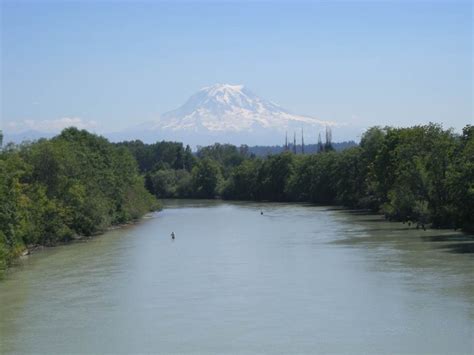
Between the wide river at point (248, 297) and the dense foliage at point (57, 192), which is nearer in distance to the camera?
the wide river at point (248, 297)

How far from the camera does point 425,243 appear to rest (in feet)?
185

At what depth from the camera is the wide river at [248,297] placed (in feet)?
94.6

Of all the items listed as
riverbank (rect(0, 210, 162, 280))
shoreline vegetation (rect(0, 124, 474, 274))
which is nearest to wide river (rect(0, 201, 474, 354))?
riverbank (rect(0, 210, 162, 280))

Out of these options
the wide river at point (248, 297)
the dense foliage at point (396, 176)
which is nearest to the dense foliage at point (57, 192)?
the wide river at point (248, 297)

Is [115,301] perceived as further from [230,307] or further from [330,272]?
[330,272]

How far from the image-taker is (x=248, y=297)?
3709 cm

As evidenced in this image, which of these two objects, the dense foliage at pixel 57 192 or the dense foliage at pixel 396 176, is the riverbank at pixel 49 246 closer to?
the dense foliage at pixel 57 192

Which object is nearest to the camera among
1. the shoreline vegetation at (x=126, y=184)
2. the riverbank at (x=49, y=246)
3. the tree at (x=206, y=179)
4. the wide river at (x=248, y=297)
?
the wide river at (x=248, y=297)

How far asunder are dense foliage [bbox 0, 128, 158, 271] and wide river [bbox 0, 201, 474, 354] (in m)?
2.36

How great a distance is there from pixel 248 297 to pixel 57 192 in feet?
115

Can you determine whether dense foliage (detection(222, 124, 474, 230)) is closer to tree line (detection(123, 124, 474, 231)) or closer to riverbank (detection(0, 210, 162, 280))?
tree line (detection(123, 124, 474, 231))

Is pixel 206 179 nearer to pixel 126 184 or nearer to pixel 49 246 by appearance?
pixel 126 184

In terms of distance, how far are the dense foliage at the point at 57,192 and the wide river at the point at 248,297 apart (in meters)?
2.36

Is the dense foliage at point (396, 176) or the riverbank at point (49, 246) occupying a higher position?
the dense foliage at point (396, 176)
